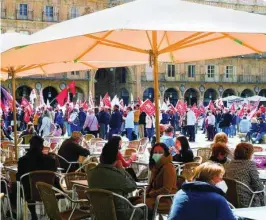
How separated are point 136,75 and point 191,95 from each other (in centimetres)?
Result: 699

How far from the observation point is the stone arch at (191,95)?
186ft

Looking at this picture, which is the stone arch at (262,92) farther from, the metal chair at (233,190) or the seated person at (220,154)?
the metal chair at (233,190)

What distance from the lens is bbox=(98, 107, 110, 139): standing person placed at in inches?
922

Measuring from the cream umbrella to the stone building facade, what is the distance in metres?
37.7

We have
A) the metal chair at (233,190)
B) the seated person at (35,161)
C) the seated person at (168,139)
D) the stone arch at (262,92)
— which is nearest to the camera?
the metal chair at (233,190)

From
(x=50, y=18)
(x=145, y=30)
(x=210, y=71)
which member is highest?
(x=50, y=18)

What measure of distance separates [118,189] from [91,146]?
7.65 metres

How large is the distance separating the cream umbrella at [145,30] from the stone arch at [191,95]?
4723cm

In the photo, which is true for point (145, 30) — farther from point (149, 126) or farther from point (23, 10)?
point (23, 10)

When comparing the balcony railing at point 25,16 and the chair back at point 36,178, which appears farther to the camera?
the balcony railing at point 25,16

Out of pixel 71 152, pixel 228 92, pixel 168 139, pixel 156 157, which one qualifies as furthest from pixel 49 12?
pixel 156 157

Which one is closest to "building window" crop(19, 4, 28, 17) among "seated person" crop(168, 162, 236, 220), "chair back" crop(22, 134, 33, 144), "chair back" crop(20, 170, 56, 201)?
"chair back" crop(22, 134, 33, 144)

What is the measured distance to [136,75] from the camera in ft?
173

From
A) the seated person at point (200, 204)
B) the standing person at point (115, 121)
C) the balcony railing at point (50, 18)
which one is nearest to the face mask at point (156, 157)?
the seated person at point (200, 204)
